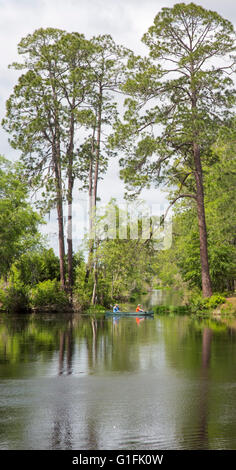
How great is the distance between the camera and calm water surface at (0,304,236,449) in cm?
779

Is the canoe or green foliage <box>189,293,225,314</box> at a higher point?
green foliage <box>189,293,225,314</box>

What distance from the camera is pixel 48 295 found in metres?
39.6

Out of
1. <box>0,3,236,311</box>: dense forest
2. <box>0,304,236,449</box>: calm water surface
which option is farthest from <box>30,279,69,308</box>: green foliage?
<box>0,304,236,449</box>: calm water surface

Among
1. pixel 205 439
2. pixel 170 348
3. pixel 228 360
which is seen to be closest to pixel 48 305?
pixel 170 348

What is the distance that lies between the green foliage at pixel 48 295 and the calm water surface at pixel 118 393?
18.5m

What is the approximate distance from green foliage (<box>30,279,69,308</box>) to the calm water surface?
1851 cm

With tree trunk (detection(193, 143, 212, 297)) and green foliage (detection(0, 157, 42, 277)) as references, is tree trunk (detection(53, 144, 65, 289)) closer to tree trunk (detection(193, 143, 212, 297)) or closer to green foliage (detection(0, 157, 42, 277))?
green foliage (detection(0, 157, 42, 277))

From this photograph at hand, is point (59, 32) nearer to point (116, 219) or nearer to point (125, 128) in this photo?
point (125, 128)

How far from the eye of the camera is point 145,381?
12281mm

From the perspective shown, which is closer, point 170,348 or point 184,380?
point 184,380

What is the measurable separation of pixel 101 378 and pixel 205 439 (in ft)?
17.1

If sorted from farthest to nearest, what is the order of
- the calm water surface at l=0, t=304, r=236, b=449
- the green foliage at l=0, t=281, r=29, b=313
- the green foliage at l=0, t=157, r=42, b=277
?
the green foliage at l=0, t=281, r=29, b=313 < the green foliage at l=0, t=157, r=42, b=277 < the calm water surface at l=0, t=304, r=236, b=449

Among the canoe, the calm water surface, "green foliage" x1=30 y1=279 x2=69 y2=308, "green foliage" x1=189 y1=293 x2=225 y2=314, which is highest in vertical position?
"green foliage" x1=30 y1=279 x2=69 y2=308

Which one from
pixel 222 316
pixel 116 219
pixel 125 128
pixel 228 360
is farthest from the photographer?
pixel 116 219
